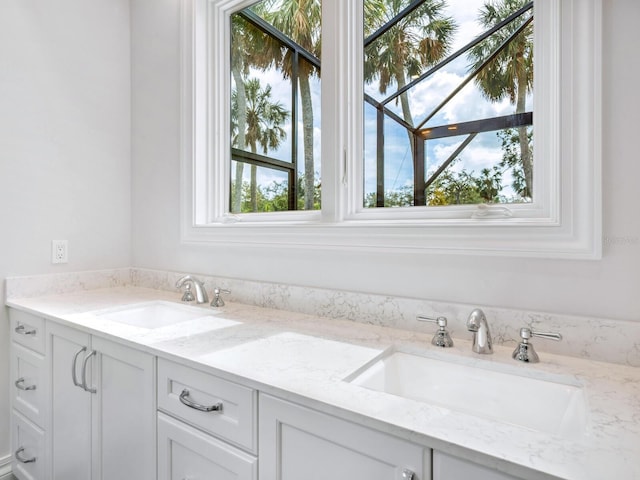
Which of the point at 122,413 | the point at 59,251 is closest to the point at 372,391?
the point at 122,413

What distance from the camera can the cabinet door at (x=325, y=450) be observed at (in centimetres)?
67

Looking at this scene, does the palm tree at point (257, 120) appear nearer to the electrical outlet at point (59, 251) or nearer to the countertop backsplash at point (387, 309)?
the countertop backsplash at point (387, 309)

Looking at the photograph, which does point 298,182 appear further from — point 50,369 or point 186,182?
point 50,369

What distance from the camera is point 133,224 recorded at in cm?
219

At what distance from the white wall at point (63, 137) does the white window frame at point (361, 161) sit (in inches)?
20.0

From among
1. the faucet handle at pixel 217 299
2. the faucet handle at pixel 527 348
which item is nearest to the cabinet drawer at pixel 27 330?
the faucet handle at pixel 217 299

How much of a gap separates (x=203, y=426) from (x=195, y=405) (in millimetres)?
56

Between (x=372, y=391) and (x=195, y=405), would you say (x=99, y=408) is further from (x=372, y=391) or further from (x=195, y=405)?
(x=372, y=391)

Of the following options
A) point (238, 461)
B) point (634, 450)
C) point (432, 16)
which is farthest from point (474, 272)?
point (432, 16)

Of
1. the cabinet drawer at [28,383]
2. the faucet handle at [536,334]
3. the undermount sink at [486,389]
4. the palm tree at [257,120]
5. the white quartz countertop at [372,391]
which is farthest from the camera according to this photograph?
the palm tree at [257,120]

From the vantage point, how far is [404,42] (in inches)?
55.6

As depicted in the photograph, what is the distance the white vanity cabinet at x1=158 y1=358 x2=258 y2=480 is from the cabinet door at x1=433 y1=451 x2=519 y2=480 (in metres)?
0.41

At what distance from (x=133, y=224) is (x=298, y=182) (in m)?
1.12

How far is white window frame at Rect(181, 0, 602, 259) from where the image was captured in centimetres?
99
